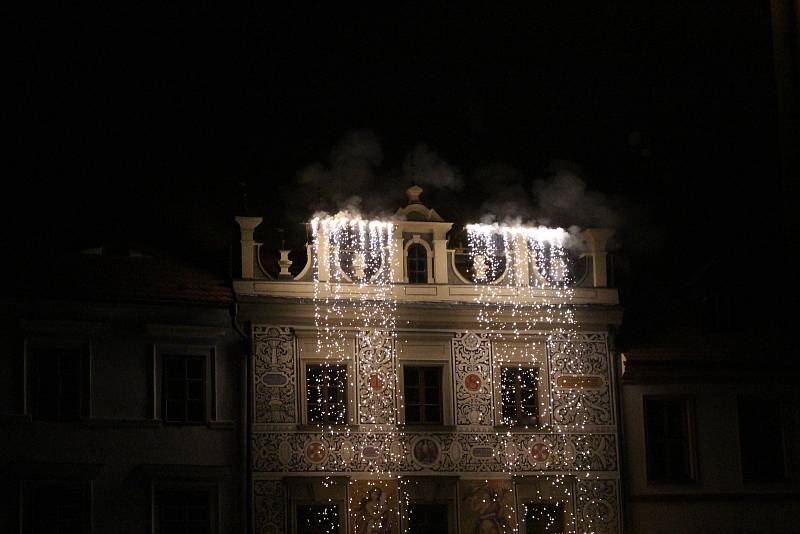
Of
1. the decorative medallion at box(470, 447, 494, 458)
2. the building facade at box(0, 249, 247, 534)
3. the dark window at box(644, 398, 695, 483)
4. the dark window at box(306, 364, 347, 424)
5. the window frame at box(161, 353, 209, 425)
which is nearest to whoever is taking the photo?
the building facade at box(0, 249, 247, 534)

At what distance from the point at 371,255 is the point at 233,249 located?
2.93 m

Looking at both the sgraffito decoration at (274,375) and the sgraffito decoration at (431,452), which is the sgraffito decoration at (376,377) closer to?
the sgraffito decoration at (431,452)

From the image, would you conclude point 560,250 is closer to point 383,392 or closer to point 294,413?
point 383,392

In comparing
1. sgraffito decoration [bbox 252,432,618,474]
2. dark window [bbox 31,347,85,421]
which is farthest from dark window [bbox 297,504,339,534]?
dark window [bbox 31,347,85,421]

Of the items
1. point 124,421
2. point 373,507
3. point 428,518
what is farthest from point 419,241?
point 124,421

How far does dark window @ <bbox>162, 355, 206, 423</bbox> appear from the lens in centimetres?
2711

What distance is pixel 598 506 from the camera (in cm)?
2853

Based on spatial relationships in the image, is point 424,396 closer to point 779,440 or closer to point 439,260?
point 439,260

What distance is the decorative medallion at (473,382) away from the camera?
1122 inches

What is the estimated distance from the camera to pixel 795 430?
98.2 ft

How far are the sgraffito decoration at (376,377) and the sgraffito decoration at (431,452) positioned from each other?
0.43 metres

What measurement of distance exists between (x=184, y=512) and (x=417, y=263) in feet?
23.5

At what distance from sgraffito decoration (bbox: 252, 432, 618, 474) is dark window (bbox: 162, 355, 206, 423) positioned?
141 cm

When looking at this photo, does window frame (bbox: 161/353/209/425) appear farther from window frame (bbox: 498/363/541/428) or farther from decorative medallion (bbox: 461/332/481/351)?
window frame (bbox: 498/363/541/428)
